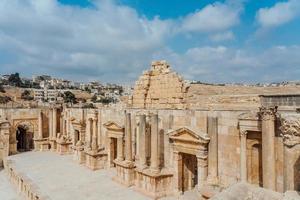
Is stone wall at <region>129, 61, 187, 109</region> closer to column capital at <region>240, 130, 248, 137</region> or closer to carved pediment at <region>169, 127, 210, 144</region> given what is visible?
carved pediment at <region>169, 127, 210, 144</region>

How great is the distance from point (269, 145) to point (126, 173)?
7511 millimetres

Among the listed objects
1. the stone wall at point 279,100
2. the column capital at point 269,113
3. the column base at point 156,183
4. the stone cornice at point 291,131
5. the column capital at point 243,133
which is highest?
the stone wall at point 279,100

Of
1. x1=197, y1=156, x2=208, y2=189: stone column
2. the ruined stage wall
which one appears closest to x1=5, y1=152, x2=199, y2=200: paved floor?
x1=197, y1=156, x2=208, y2=189: stone column

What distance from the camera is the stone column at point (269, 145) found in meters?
8.57

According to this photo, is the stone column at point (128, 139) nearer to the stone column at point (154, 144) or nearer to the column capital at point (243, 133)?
the stone column at point (154, 144)

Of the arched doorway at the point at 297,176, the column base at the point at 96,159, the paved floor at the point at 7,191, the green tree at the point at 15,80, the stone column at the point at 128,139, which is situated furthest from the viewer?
the green tree at the point at 15,80

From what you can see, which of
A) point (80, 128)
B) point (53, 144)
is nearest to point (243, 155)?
point (80, 128)

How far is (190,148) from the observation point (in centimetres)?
1186

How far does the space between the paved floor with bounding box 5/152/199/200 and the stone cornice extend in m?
5.47

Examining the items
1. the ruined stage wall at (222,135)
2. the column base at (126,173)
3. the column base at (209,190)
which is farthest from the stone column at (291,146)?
the column base at (126,173)

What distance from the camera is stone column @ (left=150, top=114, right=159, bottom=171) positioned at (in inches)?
512

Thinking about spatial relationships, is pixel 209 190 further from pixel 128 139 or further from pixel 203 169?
pixel 128 139

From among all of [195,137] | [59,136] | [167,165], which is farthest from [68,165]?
[195,137]

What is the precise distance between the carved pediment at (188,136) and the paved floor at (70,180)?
194 centimetres
